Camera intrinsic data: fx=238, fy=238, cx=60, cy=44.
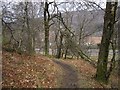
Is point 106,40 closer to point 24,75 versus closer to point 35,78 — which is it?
point 35,78

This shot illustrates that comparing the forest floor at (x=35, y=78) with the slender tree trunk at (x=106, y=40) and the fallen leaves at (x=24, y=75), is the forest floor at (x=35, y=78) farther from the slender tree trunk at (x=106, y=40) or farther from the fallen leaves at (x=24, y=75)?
the slender tree trunk at (x=106, y=40)

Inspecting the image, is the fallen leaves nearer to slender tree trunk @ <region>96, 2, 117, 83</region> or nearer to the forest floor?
the forest floor

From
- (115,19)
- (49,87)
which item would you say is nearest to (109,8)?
(115,19)

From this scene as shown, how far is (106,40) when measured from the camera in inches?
297

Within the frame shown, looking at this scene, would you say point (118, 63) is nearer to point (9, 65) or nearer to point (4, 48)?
point (9, 65)

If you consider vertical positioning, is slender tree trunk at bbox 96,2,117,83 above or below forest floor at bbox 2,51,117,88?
above

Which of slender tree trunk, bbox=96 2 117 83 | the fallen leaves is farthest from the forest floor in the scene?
slender tree trunk, bbox=96 2 117 83

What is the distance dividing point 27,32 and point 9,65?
4.15m

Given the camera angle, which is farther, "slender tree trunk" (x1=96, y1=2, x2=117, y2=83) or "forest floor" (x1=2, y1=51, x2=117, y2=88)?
"slender tree trunk" (x1=96, y1=2, x2=117, y2=83)

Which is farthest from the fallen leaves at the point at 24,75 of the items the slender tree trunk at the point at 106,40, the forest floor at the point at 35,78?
the slender tree trunk at the point at 106,40

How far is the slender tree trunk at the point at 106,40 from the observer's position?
23.7ft

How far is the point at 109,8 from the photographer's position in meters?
7.22

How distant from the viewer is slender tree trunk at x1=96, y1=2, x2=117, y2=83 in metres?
7.22

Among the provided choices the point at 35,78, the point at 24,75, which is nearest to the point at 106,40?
the point at 35,78
